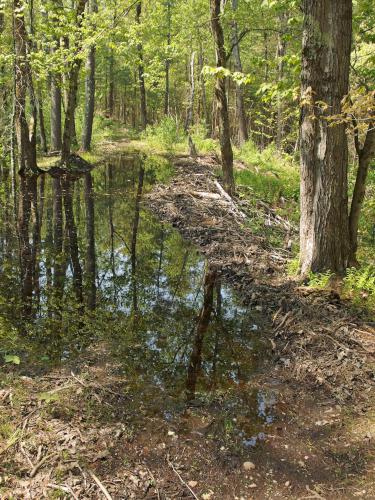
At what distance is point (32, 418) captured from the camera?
3.79 m

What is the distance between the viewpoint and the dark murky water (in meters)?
4.62

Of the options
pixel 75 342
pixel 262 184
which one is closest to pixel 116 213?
pixel 262 184

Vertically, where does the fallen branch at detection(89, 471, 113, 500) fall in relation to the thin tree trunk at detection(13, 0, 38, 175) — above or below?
below

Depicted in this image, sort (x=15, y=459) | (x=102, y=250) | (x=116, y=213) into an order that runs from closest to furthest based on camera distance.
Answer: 1. (x=15, y=459)
2. (x=102, y=250)
3. (x=116, y=213)

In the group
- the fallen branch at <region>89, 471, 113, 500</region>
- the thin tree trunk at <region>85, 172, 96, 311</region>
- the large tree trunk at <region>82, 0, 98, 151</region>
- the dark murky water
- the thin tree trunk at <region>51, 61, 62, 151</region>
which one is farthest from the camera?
the large tree trunk at <region>82, 0, 98, 151</region>

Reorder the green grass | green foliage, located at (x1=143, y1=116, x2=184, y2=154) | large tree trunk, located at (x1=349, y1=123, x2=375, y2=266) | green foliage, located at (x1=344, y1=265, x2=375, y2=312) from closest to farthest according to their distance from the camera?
green foliage, located at (x1=344, y1=265, x2=375, y2=312) → large tree trunk, located at (x1=349, y1=123, x2=375, y2=266) → the green grass → green foliage, located at (x1=143, y1=116, x2=184, y2=154)

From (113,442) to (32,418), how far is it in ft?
2.50

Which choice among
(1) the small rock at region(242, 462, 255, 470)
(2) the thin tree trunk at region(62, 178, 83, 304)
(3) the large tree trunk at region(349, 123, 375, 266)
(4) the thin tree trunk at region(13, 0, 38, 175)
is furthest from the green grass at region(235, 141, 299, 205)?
(1) the small rock at region(242, 462, 255, 470)

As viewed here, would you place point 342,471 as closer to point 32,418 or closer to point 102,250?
point 32,418

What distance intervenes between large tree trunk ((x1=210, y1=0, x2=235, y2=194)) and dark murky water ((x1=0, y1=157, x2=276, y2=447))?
8.18 feet

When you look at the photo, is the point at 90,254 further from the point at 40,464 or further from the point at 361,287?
the point at 40,464

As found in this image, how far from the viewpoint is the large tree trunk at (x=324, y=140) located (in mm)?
5680

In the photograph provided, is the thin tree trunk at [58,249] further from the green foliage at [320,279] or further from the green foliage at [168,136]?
the green foliage at [168,136]

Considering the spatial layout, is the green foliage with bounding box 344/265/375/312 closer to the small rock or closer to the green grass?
the small rock
